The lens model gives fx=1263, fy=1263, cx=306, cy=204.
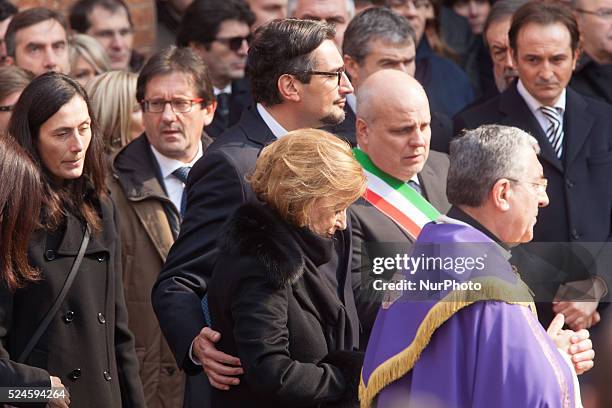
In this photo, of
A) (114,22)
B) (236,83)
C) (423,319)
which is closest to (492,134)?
(423,319)

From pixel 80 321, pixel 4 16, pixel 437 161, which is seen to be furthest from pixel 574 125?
pixel 4 16

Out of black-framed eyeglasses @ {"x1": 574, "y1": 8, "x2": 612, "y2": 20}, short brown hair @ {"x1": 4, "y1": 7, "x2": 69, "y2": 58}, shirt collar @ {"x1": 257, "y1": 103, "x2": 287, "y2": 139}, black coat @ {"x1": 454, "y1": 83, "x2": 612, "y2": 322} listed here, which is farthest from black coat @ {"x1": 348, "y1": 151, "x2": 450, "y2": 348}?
short brown hair @ {"x1": 4, "y1": 7, "x2": 69, "y2": 58}

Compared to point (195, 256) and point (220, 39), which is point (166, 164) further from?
→ point (220, 39)

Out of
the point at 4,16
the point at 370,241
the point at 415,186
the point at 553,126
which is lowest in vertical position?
the point at 370,241

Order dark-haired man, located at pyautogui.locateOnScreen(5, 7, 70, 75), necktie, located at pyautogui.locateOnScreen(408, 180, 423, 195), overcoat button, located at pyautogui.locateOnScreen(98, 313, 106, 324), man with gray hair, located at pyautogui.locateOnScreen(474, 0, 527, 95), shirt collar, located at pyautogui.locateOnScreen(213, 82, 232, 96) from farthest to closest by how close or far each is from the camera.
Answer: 1. shirt collar, located at pyautogui.locateOnScreen(213, 82, 232, 96)
2. man with gray hair, located at pyautogui.locateOnScreen(474, 0, 527, 95)
3. dark-haired man, located at pyautogui.locateOnScreen(5, 7, 70, 75)
4. necktie, located at pyautogui.locateOnScreen(408, 180, 423, 195)
5. overcoat button, located at pyautogui.locateOnScreen(98, 313, 106, 324)

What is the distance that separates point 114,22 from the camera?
776 centimetres

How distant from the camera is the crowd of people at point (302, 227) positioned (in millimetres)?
3707

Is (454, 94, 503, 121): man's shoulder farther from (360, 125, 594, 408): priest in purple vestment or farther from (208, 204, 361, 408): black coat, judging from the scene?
(208, 204, 361, 408): black coat

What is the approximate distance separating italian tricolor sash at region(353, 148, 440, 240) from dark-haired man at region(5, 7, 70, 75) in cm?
231

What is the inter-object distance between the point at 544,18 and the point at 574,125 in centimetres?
58

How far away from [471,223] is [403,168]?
1089 millimetres

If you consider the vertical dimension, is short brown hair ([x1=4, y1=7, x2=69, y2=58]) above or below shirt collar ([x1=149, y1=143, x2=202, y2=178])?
above

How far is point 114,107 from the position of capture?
6.05m

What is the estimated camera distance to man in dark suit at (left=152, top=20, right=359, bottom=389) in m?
4.12
